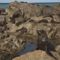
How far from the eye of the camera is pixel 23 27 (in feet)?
38.6

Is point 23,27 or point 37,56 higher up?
point 37,56

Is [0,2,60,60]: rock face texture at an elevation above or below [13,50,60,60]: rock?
below

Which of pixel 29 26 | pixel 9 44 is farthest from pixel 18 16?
pixel 9 44

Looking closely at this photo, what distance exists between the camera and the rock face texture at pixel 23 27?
8.88 metres

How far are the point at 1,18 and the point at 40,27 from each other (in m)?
3.67

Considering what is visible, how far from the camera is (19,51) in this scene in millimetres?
8492

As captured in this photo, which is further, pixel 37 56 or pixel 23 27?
pixel 23 27

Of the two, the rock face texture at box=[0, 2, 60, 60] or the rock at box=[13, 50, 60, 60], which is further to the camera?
the rock face texture at box=[0, 2, 60, 60]

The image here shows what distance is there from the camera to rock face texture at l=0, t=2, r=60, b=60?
8.88 metres

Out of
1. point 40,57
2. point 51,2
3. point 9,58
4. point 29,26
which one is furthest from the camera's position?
point 51,2

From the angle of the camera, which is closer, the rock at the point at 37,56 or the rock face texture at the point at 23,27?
the rock at the point at 37,56

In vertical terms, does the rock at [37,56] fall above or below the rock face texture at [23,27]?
above

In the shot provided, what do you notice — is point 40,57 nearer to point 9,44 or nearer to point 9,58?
point 9,58

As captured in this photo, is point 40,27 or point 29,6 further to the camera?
point 29,6
